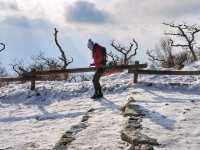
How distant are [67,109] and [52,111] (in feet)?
1.68

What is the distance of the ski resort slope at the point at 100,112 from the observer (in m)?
11.6

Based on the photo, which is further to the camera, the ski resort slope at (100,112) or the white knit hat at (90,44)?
the white knit hat at (90,44)

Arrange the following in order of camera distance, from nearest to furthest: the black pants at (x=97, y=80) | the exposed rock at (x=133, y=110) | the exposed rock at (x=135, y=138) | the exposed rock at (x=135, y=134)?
the exposed rock at (x=135, y=134) < the exposed rock at (x=135, y=138) < the exposed rock at (x=133, y=110) < the black pants at (x=97, y=80)

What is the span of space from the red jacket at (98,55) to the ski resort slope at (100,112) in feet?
4.23

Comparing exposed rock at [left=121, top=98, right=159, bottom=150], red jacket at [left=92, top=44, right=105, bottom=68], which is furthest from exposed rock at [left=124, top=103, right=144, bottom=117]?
red jacket at [left=92, top=44, right=105, bottom=68]

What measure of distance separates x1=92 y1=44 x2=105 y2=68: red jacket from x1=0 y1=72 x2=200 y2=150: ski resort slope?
1289mm

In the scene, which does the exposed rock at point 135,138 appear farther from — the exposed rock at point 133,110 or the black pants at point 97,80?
the black pants at point 97,80

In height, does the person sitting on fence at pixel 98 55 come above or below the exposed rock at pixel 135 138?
above

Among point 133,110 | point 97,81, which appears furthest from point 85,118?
point 97,81

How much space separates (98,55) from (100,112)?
3.62 metres

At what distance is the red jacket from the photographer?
18625mm

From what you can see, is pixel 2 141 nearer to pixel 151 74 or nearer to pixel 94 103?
pixel 94 103

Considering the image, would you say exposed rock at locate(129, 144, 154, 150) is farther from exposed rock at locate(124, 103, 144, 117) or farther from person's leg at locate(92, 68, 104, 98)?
person's leg at locate(92, 68, 104, 98)

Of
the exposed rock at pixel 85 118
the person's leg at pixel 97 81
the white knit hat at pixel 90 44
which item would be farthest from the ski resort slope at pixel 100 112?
the white knit hat at pixel 90 44
